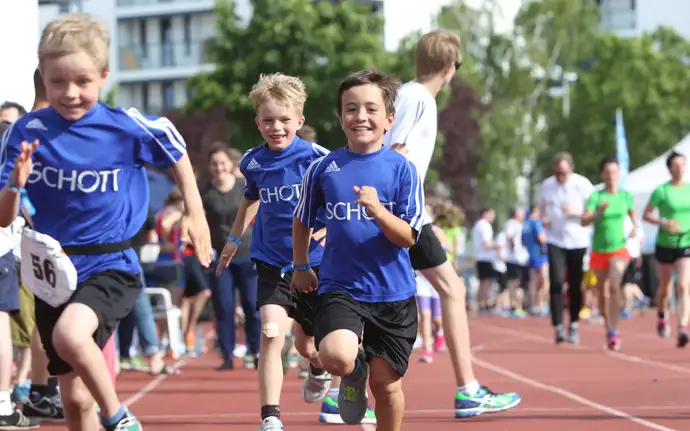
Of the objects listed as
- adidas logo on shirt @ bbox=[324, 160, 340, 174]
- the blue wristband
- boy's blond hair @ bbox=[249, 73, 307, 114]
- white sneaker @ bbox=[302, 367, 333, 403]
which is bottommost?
white sneaker @ bbox=[302, 367, 333, 403]

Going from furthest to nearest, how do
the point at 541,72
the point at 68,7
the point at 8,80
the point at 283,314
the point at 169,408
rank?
1. the point at 68,7
2. the point at 541,72
3. the point at 8,80
4. the point at 169,408
5. the point at 283,314

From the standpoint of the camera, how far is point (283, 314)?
8.32m

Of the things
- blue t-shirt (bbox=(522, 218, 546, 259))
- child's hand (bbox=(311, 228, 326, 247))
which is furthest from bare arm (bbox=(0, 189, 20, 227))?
blue t-shirt (bbox=(522, 218, 546, 259))

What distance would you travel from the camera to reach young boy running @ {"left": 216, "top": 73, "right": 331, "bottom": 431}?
833cm

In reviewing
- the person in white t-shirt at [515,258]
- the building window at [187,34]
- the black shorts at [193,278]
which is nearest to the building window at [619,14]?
the building window at [187,34]

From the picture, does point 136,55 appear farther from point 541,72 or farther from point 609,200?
point 609,200

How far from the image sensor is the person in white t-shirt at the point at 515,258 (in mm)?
30891

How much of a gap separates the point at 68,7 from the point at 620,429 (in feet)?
232

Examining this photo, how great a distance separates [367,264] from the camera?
671 cm

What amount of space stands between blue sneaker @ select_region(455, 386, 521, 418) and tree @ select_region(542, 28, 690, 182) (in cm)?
5785

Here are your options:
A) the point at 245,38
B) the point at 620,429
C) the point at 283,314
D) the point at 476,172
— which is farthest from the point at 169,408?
the point at 476,172

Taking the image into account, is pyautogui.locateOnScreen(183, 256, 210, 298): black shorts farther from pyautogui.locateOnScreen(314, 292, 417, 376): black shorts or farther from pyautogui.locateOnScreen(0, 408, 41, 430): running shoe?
pyautogui.locateOnScreen(314, 292, 417, 376): black shorts

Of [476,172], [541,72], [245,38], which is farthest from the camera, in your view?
[541,72]

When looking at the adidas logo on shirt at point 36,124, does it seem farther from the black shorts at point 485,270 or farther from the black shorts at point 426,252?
the black shorts at point 485,270
